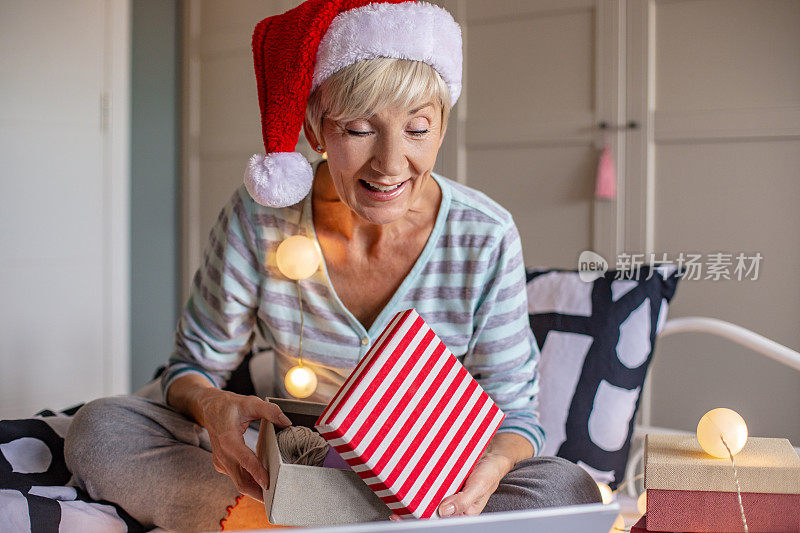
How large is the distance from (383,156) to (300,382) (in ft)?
1.27

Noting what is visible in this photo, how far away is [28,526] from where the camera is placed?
99 cm

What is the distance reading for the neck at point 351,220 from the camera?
120cm

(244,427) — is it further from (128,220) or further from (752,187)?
(128,220)

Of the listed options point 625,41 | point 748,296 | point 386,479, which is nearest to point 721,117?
point 625,41

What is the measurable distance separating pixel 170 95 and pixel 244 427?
2599mm

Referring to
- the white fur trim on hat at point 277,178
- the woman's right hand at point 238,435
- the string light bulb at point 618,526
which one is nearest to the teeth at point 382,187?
the white fur trim on hat at point 277,178

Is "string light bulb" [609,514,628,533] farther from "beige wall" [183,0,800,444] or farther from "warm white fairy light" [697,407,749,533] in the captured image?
"beige wall" [183,0,800,444]

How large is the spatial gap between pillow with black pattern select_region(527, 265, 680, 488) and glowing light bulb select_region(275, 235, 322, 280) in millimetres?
542

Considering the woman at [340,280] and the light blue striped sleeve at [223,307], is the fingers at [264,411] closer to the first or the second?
the woman at [340,280]

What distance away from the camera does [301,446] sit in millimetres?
→ 875

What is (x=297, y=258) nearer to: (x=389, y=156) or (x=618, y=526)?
(x=389, y=156)

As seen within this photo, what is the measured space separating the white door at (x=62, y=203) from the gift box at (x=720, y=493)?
2357 mm

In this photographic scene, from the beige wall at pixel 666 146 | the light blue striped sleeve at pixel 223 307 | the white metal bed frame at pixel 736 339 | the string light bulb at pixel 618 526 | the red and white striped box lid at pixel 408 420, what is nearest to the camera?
the red and white striped box lid at pixel 408 420

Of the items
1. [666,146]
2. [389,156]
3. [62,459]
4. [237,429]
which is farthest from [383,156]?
[666,146]
